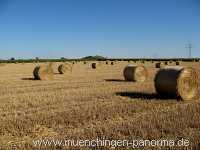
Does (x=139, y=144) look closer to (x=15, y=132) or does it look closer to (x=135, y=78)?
(x=15, y=132)

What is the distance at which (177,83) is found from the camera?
13641 millimetres

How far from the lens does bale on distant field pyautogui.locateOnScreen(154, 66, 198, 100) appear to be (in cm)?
1366

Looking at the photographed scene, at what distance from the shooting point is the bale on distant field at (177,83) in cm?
1366

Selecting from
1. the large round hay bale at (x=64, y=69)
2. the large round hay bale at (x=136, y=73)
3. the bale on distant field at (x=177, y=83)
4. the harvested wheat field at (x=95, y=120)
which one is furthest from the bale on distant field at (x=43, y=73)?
the bale on distant field at (x=177, y=83)

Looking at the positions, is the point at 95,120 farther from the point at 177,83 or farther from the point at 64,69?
the point at 64,69

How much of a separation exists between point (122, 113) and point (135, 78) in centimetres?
1141

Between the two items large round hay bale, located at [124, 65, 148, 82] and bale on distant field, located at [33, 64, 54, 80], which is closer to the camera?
large round hay bale, located at [124, 65, 148, 82]

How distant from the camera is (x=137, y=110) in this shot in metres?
11.0

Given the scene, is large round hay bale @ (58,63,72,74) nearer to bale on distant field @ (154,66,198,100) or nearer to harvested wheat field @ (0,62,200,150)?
harvested wheat field @ (0,62,200,150)

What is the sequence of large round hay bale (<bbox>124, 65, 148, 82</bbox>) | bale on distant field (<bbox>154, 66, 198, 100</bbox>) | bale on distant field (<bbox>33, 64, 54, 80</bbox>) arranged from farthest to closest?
bale on distant field (<bbox>33, 64, 54, 80</bbox>)
large round hay bale (<bbox>124, 65, 148, 82</bbox>)
bale on distant field (<bbox>154, 66, 198, 100</bbox>)

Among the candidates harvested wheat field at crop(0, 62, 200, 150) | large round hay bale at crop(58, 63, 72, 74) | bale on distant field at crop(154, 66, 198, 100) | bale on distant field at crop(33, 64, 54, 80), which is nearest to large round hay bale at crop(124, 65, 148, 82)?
bale on distant field at crop(33, 64, 54, 80)

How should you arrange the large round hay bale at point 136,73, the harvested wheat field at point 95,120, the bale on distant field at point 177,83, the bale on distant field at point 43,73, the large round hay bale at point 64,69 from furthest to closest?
1. the large round hay bale at point 64,69
2. the bale on distant field at point 43,73
3. the large round hay bale at point 136,73
4. the bale on distant field at point 177,83
5. the harvested wheat field at point 95,120

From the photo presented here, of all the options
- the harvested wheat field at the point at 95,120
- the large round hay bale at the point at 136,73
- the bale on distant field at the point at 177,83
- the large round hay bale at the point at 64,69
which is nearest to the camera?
the harvested wheat field at the point at 95,120

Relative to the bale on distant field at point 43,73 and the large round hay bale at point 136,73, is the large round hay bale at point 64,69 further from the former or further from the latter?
the large round hay bale at point 136,73
